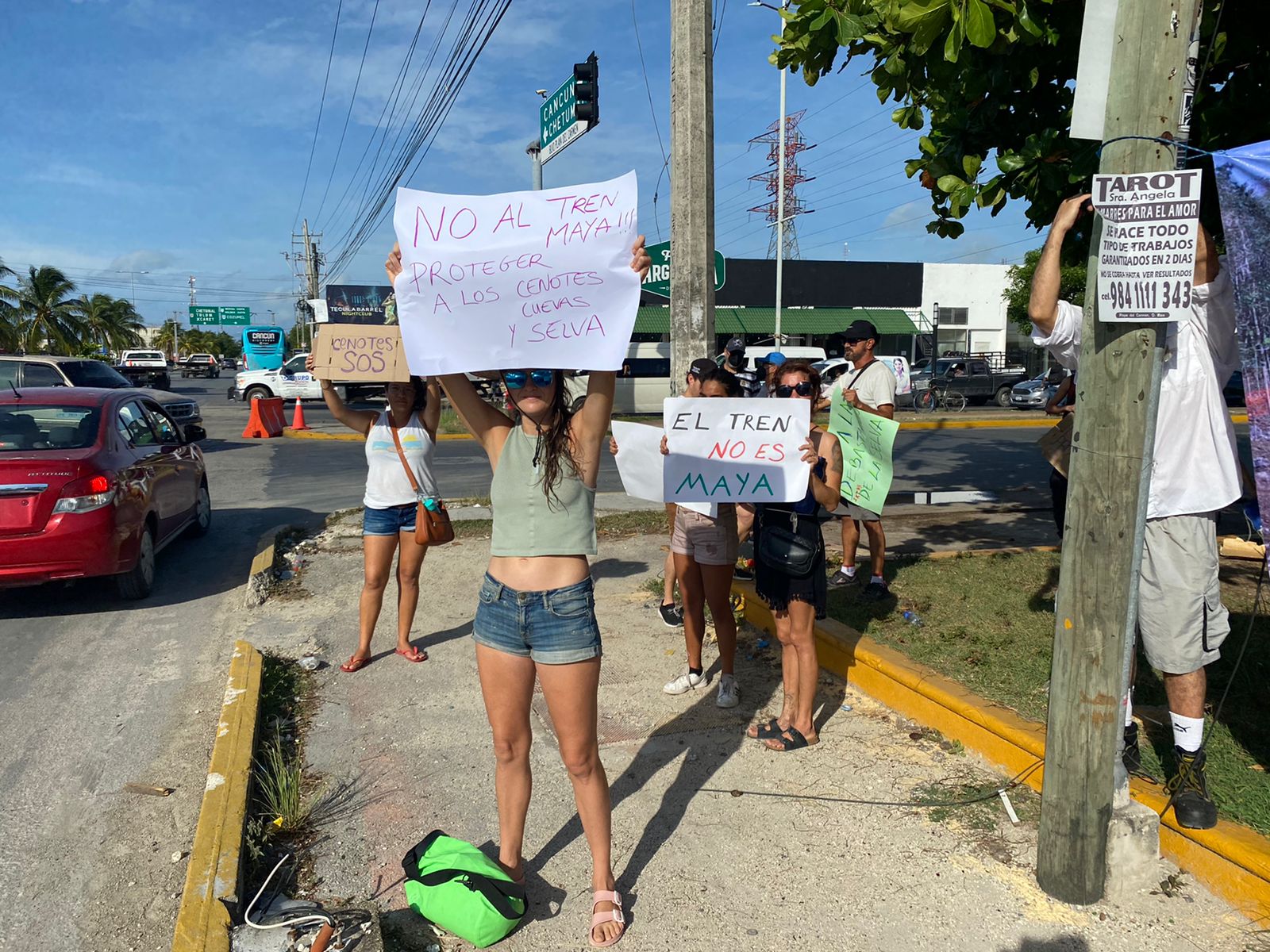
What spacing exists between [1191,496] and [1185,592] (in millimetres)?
346

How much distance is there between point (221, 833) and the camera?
355cm

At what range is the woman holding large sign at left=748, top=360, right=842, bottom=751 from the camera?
427 centimetres

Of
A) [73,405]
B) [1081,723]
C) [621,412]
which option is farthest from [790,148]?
A: [1081,723]

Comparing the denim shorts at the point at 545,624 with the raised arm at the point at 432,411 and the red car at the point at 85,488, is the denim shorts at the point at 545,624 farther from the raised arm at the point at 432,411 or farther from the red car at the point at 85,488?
the red car at the point at 85,488

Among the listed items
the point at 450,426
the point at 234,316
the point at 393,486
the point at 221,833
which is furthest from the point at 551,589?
the point at 234,316

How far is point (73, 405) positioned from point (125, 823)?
4730 millimetres

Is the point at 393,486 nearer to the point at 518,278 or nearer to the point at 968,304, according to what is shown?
the point at 518,278

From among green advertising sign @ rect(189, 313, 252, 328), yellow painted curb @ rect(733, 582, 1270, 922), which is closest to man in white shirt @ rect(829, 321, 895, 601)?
yellow painted curb @ rect(733, 582, 1270, 922)

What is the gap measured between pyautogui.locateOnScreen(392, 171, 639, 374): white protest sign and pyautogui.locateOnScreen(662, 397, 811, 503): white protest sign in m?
1.36

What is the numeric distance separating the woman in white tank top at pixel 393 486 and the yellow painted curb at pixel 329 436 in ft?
46.6

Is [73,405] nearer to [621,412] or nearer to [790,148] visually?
[621,412]

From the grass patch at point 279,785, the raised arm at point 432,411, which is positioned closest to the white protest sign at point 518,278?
A: the grass patch at point 279,785

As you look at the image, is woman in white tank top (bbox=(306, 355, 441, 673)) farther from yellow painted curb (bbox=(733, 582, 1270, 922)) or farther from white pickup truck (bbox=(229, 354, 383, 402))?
white pickup truck (bbox=(229, 354, 383, 402))

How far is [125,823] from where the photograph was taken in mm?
4008
